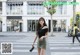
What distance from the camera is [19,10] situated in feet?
226

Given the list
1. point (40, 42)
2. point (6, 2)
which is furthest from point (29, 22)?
point (40, 42)

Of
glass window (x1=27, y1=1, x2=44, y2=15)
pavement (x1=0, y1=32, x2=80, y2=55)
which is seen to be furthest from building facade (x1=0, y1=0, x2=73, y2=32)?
pavement (x1=0, y1=32, x2=80, y2=55)

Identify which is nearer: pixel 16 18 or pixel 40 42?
pixel 40 42

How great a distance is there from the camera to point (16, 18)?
6844 centimetres

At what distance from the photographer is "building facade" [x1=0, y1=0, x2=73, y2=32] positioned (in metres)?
67.9

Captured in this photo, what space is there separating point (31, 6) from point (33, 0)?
1503mm

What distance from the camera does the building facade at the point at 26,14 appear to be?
6788 centimetres

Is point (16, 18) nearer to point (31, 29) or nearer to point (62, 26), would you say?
point (31, 29)

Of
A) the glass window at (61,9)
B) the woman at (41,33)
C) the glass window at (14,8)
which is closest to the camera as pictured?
the woman at (41,33)

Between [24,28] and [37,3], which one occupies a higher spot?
[37,3]

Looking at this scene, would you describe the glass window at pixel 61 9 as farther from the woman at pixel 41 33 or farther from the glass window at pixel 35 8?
the woman at pixel 41 33

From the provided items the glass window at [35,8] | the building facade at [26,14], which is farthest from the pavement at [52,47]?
the glass window at [35,8]

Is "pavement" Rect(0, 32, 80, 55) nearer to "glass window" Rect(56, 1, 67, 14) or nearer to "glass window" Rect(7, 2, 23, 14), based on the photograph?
"glass window" Rect(56, 1, 67, 14)

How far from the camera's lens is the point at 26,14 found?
6831 cm
